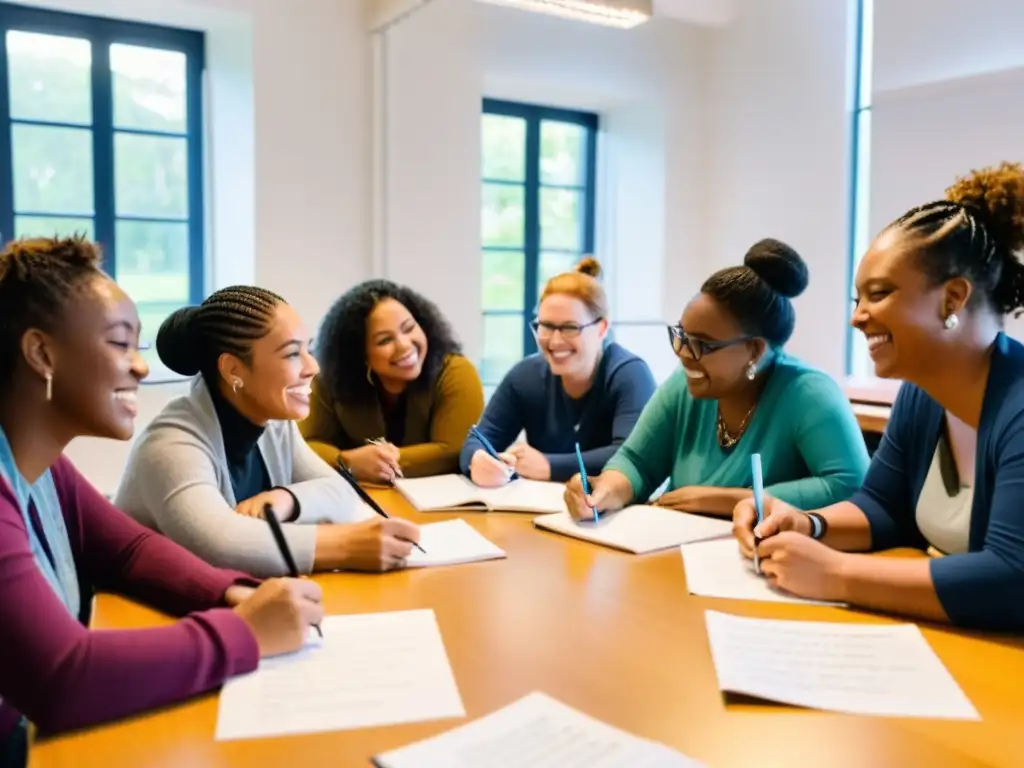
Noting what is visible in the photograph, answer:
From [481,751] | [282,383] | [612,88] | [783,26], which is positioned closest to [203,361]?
[282,383]

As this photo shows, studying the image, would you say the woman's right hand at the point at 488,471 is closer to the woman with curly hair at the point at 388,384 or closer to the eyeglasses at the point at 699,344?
the woman with curly hair at the point at 388,384

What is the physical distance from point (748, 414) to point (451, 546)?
2.44 ft

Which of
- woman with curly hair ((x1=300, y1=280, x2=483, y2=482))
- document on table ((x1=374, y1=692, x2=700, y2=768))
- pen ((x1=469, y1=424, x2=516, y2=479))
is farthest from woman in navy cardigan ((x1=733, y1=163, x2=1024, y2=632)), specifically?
→ woman with curly hair ((x1=300, y1=280, x2=483, y2=482))

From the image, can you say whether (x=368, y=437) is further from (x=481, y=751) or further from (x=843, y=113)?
(x=843, y=113)

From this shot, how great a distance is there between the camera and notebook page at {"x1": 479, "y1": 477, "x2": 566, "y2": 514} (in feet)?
6.42

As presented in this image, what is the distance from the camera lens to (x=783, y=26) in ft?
14.6

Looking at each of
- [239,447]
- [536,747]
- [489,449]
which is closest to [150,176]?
[489,449]

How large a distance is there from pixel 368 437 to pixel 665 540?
1.13 m

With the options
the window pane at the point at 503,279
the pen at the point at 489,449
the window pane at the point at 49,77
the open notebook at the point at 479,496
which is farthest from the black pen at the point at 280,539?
the window pane at the point at 503,279

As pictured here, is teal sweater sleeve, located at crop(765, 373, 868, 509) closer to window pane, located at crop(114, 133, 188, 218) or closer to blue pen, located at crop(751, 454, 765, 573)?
blue pen, located at crop(751, 454, 765, 573)

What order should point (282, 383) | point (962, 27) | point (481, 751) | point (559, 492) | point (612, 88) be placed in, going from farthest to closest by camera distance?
point (612, 88)
point (962, 27)
point (559, 492)
point (282, 383)
point (481, 751)

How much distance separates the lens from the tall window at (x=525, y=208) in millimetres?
4605

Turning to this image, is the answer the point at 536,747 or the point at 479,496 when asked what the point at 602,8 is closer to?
the point at 479,496

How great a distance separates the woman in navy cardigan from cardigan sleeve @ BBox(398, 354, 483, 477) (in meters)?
1.10
